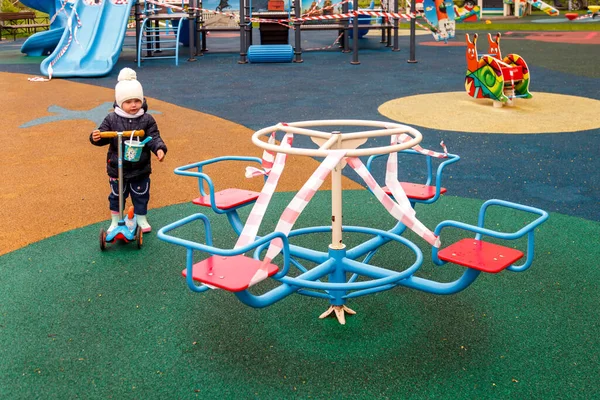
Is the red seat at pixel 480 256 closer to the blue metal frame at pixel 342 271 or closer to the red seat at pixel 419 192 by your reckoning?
the blue metal frame at pixel 342 271

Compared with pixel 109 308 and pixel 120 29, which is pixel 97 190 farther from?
pixel 120 29

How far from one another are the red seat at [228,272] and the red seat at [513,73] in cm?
716

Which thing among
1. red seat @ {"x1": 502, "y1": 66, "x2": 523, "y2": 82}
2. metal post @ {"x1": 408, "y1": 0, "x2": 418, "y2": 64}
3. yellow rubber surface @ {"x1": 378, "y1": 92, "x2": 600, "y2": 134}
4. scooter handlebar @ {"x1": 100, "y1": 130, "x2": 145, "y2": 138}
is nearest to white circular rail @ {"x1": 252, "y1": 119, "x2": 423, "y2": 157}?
scooter handlebar @ {"x1": 100, "y1": 130, "x2": 145, "y2": 138}

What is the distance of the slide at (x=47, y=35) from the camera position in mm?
16938

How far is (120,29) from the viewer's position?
14727 mm

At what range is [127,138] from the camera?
181 inches

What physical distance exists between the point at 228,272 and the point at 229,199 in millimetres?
1138

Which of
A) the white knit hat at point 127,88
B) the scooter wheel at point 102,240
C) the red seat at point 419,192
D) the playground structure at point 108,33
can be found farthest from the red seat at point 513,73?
the scooter wheel at point 102,240

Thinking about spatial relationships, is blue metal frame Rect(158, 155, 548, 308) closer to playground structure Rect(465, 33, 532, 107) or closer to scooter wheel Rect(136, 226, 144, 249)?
scooter wheel Rect(136, 226, 144, 249)

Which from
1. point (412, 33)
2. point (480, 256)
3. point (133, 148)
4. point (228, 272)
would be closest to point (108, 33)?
point (412, 33)

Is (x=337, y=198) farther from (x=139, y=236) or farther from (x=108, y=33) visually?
(x=108, y=33)

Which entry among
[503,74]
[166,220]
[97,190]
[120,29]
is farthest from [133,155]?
[120,29]

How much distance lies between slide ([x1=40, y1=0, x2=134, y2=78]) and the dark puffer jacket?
9208mm

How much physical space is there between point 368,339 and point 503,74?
6.95 m
